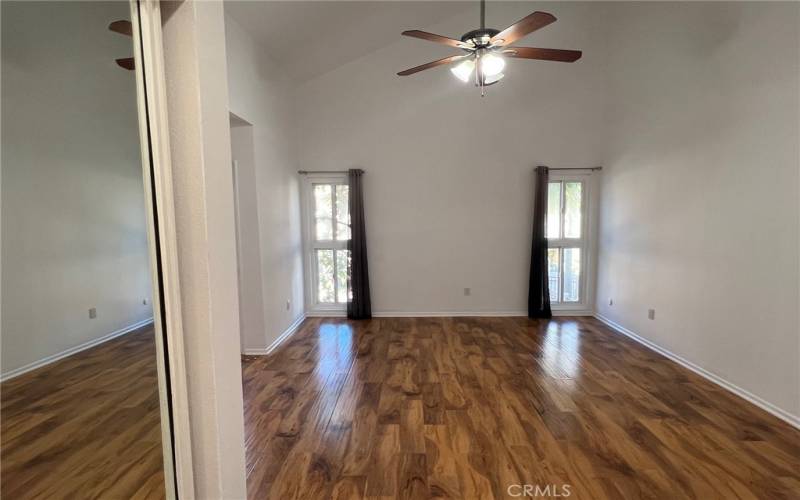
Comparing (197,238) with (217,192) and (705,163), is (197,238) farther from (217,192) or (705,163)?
(705,163)

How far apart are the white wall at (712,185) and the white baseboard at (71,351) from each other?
3716 mm

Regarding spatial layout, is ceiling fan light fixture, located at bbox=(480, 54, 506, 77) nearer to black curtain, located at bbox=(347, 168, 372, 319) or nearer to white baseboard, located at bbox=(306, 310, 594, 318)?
black curtain, located at bbox=(347, 168, 372, 319)

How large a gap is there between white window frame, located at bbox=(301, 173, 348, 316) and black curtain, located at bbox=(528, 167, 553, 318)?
2712 millimetres

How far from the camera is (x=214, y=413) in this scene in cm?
99

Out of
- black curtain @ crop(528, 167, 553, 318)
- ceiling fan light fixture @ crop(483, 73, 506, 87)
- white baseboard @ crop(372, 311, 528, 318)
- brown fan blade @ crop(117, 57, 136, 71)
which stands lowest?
white baseboard @ crop(372, 311, 528, 318)

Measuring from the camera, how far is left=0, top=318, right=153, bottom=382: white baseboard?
69cm

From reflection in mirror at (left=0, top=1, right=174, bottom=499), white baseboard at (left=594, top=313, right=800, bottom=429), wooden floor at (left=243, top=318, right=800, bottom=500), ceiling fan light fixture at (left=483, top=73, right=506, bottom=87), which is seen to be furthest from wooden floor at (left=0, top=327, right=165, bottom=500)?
white baseboard at (left=594, top=313, right=800, bottom=429)

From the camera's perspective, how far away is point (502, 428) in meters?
2.32

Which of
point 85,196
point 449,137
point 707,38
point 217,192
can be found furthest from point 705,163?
point 85,196

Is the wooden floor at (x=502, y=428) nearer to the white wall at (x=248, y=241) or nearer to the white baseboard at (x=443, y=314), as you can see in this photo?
the white wall at (x=248, y=241)

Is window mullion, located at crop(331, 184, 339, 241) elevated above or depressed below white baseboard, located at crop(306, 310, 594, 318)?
above

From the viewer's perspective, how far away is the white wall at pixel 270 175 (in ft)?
10.5

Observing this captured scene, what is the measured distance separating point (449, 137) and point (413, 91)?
31.8 inches

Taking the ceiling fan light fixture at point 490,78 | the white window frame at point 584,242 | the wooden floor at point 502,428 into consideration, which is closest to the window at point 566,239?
the white window frame at point 584,242
